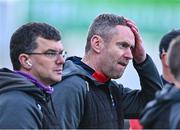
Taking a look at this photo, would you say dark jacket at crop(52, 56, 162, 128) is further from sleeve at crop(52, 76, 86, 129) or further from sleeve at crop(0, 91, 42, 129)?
sleeve at crop(0, 91, 42, 129)

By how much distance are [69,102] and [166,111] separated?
1.19 m

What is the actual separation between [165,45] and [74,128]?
888 mm

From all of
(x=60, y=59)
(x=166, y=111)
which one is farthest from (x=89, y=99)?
(x=166, y=111)

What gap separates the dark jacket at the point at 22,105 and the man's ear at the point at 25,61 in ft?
0.47

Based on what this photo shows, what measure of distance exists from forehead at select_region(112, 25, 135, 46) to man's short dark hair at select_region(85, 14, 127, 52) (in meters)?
0.04

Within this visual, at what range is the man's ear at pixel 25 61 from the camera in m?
3.76

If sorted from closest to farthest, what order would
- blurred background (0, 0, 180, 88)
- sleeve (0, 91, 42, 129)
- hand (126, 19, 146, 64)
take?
sleeve (0, 91, 42, 129) < hand (126, 19, 146, 64) < blurred background (0, 0, 180, 88)

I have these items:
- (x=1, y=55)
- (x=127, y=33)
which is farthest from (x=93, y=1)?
(x=127, y=33)

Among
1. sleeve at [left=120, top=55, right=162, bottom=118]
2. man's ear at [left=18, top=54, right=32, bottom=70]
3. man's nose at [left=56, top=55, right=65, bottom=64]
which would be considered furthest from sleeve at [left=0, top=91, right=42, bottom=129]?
sleeve at [left=120, top=55, right=162, bottom=118]

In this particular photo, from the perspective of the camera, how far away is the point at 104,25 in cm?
430

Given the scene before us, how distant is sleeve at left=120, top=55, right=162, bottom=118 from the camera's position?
4520mm

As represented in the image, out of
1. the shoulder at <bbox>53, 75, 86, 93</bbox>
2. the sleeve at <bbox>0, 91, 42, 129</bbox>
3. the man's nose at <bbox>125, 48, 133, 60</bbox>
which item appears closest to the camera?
the sleeve at <bbox>0, 91, 42, 129</bbox>

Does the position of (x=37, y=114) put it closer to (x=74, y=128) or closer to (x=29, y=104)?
(x=29, y=104)

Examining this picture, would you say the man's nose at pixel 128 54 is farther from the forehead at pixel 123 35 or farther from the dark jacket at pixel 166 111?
the dark jacket at pixel 166 111
